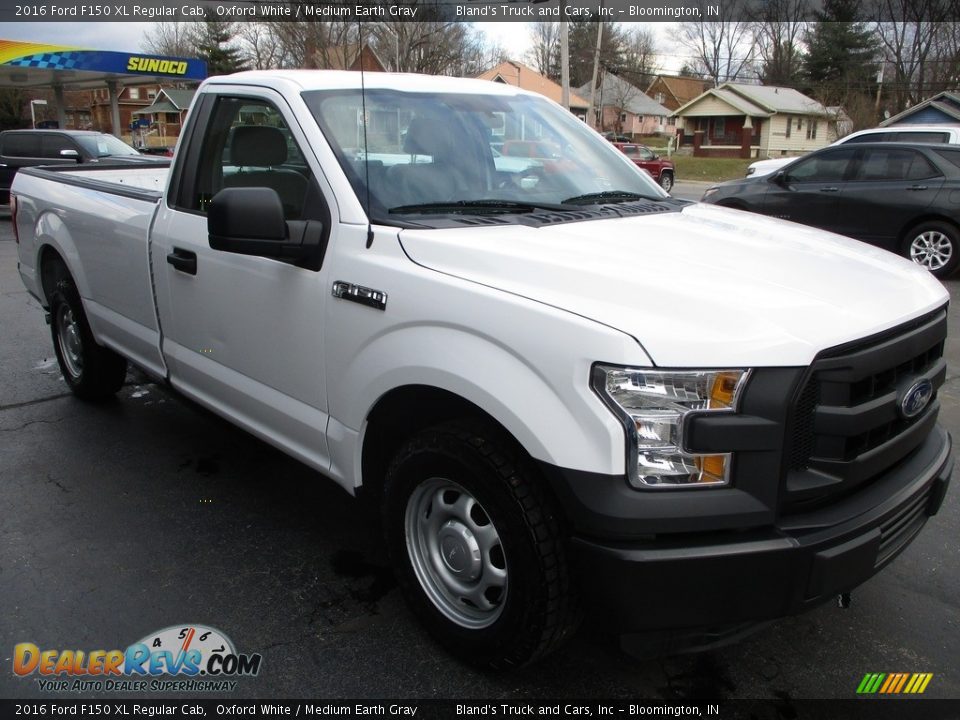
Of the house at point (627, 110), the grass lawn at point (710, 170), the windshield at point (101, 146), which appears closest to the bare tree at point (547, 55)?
the house at point (627, 110)

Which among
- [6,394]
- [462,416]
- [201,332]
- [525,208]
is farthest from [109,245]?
[462,416]

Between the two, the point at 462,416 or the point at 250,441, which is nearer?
the point at 462,416

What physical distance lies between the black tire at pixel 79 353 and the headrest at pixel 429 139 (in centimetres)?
290

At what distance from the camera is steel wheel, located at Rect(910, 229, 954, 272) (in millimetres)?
9953

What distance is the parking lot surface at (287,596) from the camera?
266cm

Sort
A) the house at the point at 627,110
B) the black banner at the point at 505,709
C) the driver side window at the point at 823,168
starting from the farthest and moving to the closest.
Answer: the house at the point at 627,110
the driver side window at the point at 823,168
the black banner at the point at 505,709

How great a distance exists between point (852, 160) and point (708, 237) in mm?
9105

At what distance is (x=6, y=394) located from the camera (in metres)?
5.64

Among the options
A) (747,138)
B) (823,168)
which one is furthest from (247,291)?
(747,138)

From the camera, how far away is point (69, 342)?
17.9ft

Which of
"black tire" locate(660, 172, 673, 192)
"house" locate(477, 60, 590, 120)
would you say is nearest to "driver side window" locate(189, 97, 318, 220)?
"black tire" locate(660, 172, 673, 192)

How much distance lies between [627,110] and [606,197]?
257 feet

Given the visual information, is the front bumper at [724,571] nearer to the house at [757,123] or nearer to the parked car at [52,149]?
the parked car at [52,149]

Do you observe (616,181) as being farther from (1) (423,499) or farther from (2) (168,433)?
(2) (168,433)
